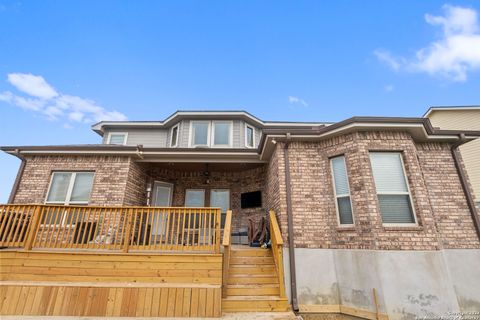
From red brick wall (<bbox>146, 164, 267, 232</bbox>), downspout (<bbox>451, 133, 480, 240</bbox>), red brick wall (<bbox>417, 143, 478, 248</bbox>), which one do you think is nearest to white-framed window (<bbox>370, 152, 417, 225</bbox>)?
red brick wall (<bbox>417, 143, 478, 248</bbox>)

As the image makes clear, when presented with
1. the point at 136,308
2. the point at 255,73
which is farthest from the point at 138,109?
the point at 136,308

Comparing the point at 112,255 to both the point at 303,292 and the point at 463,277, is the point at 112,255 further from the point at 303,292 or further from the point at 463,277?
the point at 463,277

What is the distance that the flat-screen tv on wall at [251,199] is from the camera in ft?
25.5

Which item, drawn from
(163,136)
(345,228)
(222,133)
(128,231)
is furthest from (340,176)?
(163,136)

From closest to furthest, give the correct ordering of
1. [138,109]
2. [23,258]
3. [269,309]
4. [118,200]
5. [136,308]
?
[136,308] → [269,309] → [23,258] → [118,200] → [138,109]

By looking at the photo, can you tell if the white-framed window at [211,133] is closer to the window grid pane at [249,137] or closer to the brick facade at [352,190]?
the window grid pane at [249,137]

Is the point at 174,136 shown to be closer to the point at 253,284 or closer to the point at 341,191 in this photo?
the point at 253,284

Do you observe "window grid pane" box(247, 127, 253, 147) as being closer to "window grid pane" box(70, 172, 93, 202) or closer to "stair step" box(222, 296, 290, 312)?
"window grid pane" box(70, 172, 93, 202)

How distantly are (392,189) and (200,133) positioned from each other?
300 inches

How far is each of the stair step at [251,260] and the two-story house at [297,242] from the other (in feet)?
0.10

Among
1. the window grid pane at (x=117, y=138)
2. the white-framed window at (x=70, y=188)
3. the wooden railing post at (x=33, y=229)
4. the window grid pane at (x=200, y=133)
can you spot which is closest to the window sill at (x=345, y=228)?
the window grid pane at (x=200, y=133)

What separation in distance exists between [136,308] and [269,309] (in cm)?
239

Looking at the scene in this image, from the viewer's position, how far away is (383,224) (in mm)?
4430

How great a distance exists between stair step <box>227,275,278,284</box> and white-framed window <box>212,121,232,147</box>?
6034 millimetres
